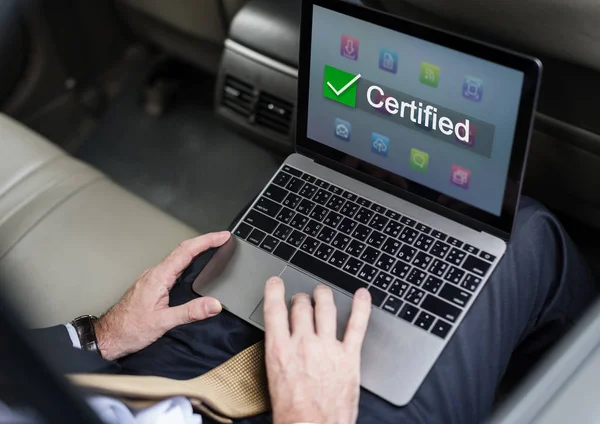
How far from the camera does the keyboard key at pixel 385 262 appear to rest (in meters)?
0.87

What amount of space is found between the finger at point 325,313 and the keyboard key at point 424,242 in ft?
0.43

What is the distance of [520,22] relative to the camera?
90 cm

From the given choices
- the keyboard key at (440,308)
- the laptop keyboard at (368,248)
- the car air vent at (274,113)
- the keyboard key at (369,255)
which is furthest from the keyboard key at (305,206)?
the car air vent at (274,113)

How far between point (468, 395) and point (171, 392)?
35cm

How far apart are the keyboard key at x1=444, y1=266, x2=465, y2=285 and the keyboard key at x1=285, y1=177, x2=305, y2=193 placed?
243 mm

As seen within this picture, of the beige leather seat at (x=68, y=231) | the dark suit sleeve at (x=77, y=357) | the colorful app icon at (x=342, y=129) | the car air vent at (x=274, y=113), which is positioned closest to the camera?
the dark suit sleeve at (x=77, y=357)

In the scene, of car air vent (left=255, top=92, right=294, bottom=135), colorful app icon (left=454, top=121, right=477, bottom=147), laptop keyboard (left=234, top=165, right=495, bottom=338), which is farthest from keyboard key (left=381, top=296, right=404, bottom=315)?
car air vent (left=255, top=92, right=294, bottom=135)

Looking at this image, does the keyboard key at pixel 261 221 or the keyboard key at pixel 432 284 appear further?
the keyboard key at pixel 261 221

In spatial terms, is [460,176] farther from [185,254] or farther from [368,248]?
[185,254]

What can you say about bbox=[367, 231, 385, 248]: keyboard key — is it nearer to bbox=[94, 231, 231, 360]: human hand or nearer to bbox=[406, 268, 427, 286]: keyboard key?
bbox=[406, 268, 427, 286]: keyboard key

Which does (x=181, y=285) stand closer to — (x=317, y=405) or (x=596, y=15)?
(x=317, y=405)

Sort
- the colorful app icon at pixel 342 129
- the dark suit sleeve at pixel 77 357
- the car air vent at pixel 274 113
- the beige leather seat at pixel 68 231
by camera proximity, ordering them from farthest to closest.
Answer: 1. the car air vent at pixel 274 113
2. the beige leather seat at pixel 68 231
3. the colorful app icon at pixel 342 129
4. the dark suit sleeve at pixel 77 357

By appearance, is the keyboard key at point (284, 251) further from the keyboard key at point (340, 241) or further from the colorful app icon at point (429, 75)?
the colorful app icon at point (429, 75)

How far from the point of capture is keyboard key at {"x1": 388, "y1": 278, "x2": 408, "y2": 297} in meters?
0.85
